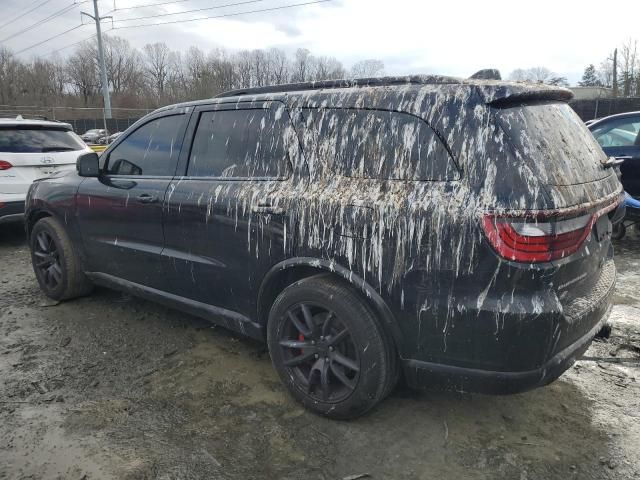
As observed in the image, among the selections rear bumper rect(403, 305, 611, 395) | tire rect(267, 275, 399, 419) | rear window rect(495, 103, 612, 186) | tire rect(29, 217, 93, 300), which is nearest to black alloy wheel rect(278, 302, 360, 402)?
tire rect(267, 275, 399, 419)

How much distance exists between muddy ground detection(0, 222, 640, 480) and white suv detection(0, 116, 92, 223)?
10.6ft

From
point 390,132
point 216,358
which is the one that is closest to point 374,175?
point 390,132

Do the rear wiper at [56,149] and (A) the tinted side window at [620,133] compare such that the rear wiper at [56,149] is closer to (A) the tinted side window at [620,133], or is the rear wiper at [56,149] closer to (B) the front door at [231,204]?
(B) the front door at [231,204]

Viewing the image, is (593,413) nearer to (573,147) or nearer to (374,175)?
(573,147)

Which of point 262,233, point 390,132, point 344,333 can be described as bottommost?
point 344,333

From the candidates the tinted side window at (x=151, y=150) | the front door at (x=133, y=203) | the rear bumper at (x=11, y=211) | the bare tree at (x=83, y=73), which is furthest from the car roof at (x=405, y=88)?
the bare tree at (x=83, y=73)

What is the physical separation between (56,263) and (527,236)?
4.12 meters

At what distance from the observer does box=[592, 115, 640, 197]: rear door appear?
6.55 meters

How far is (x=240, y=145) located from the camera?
312 cm

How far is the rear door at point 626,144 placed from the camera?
21.5 feet

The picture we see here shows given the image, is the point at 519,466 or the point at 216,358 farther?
the point at 216,358

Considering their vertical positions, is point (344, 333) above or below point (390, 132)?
below

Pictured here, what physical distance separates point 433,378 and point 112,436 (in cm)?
170

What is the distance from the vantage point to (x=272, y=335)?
2.90m
